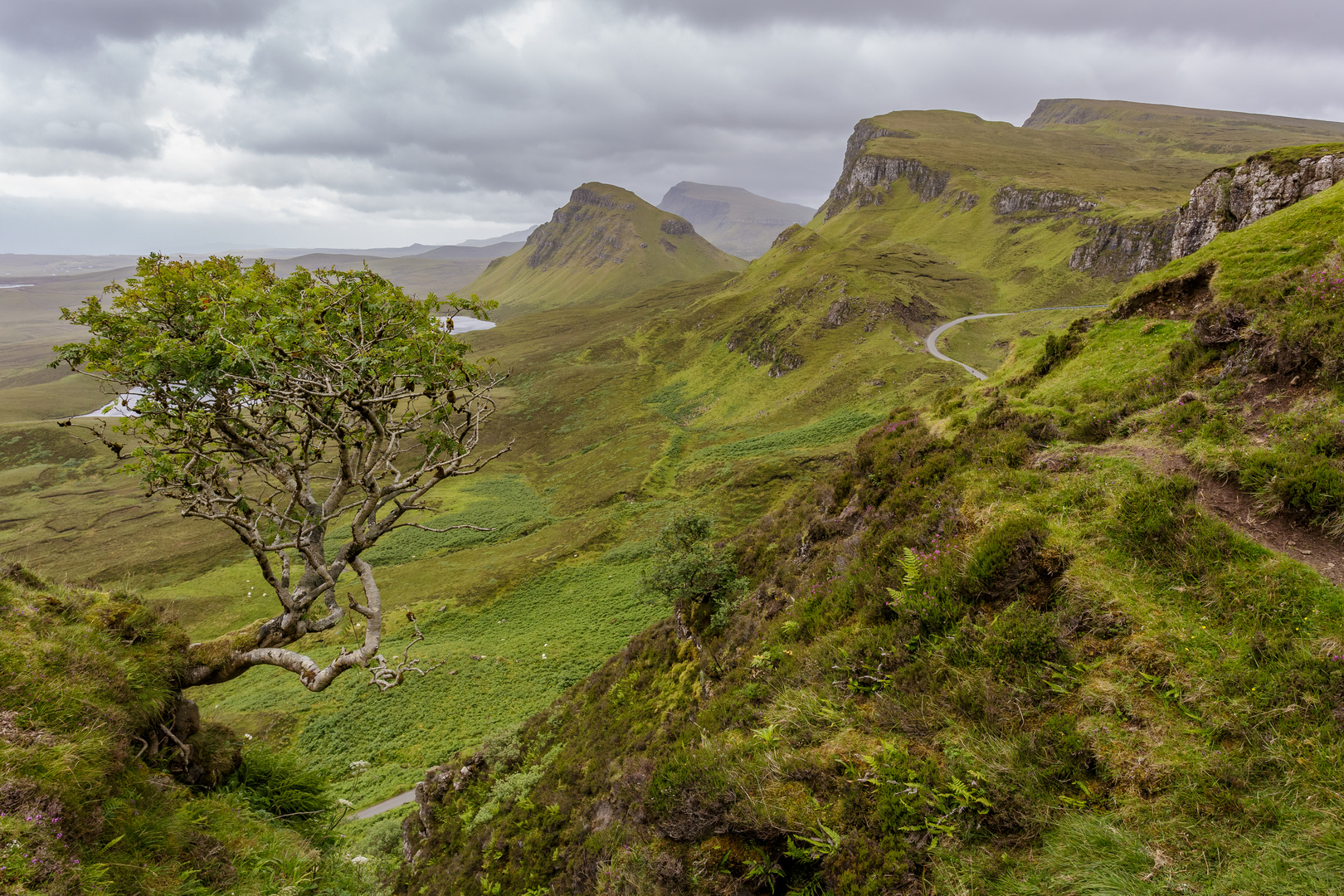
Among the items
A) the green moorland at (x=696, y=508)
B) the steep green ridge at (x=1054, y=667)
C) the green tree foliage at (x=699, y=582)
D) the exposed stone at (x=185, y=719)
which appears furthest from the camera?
the green tree foliage at (x=699, y=582)

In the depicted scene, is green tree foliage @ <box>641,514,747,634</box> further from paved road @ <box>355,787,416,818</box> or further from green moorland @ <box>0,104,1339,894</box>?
paved road @ <box>355,787,416,818</box>

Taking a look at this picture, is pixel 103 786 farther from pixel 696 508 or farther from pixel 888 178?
pixel 888 178

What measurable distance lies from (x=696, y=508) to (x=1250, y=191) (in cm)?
4382

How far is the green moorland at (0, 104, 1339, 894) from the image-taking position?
9320mm

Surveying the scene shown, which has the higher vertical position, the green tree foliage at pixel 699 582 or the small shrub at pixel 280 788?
the green tree foliage at pixel 699 582

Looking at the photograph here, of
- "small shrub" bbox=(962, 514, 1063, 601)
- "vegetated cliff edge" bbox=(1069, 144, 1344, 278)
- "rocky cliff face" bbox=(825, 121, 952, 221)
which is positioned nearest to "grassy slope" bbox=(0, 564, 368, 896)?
"small shrub" bbox=(962, 514, 1063, 601)

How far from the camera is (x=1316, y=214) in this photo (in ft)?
38.1

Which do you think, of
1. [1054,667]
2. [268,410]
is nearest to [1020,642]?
[1054,667]

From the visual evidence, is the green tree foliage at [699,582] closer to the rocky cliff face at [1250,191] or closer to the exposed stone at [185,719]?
the exposed stone at [185,719]

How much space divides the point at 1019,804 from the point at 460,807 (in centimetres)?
1769

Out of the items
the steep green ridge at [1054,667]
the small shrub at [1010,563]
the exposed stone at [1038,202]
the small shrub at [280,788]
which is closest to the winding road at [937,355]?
the steep green ridge at [1054,667]

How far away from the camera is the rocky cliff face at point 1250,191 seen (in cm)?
2811

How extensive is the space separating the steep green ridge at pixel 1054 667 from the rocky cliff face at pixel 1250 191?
19.1 meters

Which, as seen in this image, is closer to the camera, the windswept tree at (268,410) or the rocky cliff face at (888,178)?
the windswept tree at (268,410)
